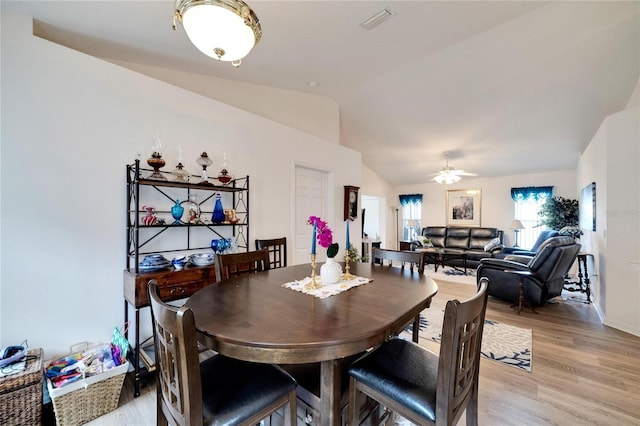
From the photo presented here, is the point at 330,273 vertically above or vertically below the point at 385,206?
below

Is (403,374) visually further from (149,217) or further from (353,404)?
(149,217)

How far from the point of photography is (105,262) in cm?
216

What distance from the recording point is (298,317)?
118cm

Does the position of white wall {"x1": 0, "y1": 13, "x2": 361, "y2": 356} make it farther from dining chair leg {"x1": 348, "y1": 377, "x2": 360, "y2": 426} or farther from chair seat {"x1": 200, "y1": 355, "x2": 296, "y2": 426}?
dining chair leg {"x1": 348, "y1": 377, "x2": 360, "y2": 426}

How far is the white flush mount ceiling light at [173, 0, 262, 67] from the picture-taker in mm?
1233

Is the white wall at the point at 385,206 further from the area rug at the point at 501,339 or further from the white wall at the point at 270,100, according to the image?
the area rug at the point at 501,339

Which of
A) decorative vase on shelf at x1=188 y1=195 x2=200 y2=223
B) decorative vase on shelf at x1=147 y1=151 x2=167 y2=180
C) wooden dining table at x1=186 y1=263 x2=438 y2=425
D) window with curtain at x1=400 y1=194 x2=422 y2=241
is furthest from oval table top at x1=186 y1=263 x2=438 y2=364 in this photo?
window with curtain at x1=400 y1=194 x2=422 y2=241

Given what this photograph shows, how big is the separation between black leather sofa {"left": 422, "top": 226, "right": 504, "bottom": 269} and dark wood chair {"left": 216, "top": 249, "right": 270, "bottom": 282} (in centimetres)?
567

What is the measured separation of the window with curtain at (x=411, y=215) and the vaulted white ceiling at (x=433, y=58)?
3048 mm

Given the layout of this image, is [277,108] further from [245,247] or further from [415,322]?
[415,322]

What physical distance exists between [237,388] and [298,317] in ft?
1.26

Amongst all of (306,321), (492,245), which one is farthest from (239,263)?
(492,245)

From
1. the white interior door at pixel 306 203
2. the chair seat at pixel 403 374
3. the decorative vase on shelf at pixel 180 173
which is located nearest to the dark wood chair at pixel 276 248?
the white interior door at pixel 306 203

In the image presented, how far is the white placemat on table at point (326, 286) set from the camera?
1.53m
